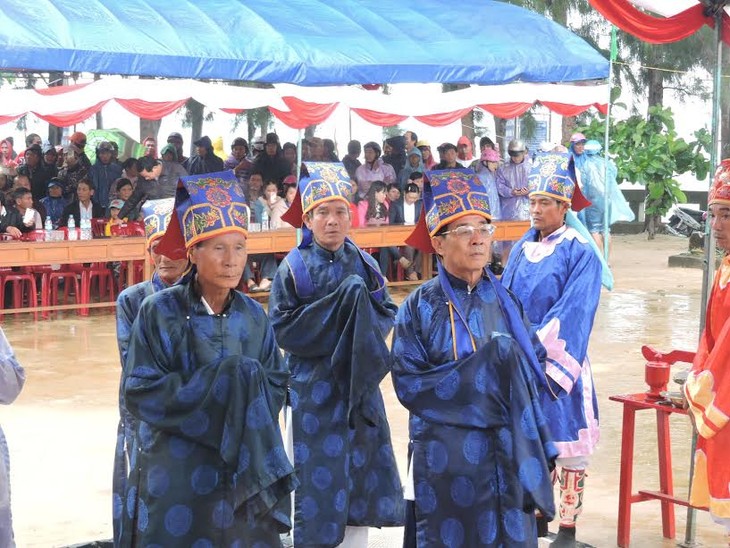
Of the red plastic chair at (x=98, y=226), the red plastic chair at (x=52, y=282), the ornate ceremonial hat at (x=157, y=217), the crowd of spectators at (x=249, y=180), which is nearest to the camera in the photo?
the ornate ceremonial hat at (x=157, y=217)

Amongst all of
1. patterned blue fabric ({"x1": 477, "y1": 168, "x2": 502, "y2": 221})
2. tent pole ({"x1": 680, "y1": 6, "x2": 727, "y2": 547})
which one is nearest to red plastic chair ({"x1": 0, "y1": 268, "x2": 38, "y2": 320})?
patterned blue fabric ({"x1": 477, "y1": 168, "x2": 502, "y2": 221})

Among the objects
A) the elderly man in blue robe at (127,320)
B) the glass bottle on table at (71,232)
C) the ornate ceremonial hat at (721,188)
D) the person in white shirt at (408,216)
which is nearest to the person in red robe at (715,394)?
the ornate ceremonial hat at (721,188)

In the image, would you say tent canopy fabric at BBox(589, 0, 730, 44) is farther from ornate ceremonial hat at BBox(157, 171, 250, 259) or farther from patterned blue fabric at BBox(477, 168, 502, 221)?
patterned blue fabric at BBox(477, 168, 502, 221)

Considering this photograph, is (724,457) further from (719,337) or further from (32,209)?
(32,209)

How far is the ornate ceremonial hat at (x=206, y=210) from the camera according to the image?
388cm

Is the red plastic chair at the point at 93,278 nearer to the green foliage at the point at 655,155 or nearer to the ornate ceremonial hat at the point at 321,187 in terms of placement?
the ornate ceremonial hat at the point at 321,187

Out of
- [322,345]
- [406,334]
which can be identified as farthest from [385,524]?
[406,334]

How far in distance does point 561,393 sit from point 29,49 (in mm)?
7842

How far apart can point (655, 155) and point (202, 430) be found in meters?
18.2

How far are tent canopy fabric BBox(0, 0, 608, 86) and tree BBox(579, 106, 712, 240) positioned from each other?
507 cm

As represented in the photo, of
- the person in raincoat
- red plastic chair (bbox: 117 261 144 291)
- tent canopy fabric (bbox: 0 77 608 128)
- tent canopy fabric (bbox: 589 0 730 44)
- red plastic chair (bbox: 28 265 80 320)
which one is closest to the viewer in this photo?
tent canopy fabric (bbox: 589 0 730 44)

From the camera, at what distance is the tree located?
20828 mm

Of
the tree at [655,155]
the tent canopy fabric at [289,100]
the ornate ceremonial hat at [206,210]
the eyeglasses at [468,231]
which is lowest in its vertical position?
the eyeglasses at [468,231]

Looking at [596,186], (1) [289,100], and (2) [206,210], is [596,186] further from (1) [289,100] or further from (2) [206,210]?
(2) [206,210]
